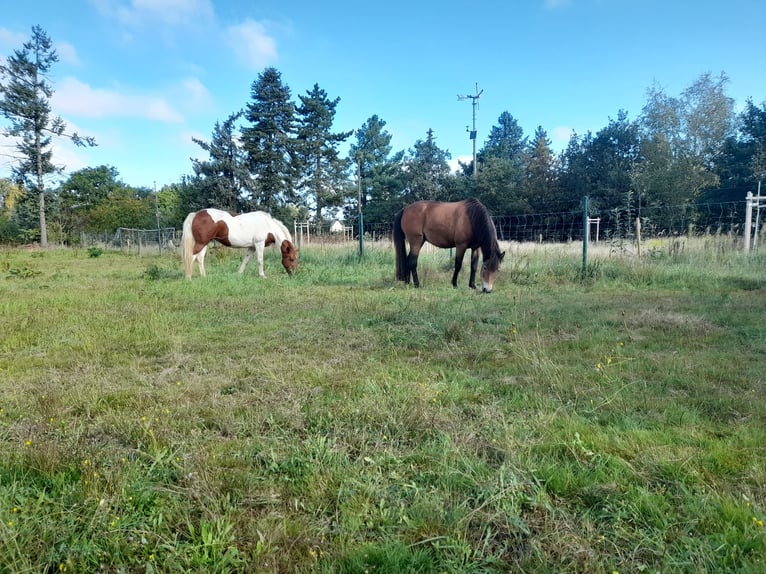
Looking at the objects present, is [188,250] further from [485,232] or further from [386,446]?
[386,446]

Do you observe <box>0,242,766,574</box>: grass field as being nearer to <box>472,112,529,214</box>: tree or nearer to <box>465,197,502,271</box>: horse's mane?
<box>465,197,502,271</box>: horse's mane

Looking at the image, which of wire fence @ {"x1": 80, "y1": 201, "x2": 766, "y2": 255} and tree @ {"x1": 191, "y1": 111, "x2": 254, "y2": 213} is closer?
wire fence @ {"x1": 80, "y1": 201, "x2": 766, "y2": 255}

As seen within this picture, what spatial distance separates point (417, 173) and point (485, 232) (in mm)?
31639

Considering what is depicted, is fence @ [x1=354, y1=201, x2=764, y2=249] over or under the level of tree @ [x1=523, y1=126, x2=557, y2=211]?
under

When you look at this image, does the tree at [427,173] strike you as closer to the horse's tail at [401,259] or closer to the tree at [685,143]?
the tree at [685,143]

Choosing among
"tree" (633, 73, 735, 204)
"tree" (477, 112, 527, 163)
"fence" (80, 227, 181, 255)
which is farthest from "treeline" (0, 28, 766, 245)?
"tree" (477, 112, 527, 163)

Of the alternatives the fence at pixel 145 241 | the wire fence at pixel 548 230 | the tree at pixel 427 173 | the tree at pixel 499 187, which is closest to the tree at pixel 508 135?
the tree at pixel 427 173

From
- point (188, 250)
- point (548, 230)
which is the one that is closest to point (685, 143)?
point (548, 230)

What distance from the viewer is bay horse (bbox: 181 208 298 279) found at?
9312 millimetres

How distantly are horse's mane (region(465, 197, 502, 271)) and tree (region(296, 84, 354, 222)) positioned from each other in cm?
2928

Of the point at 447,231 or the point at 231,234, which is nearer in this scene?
the point at 447,231

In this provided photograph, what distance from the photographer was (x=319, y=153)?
1427 inches

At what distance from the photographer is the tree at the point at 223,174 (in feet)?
90.7

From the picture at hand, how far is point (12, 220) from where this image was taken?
32188mm
